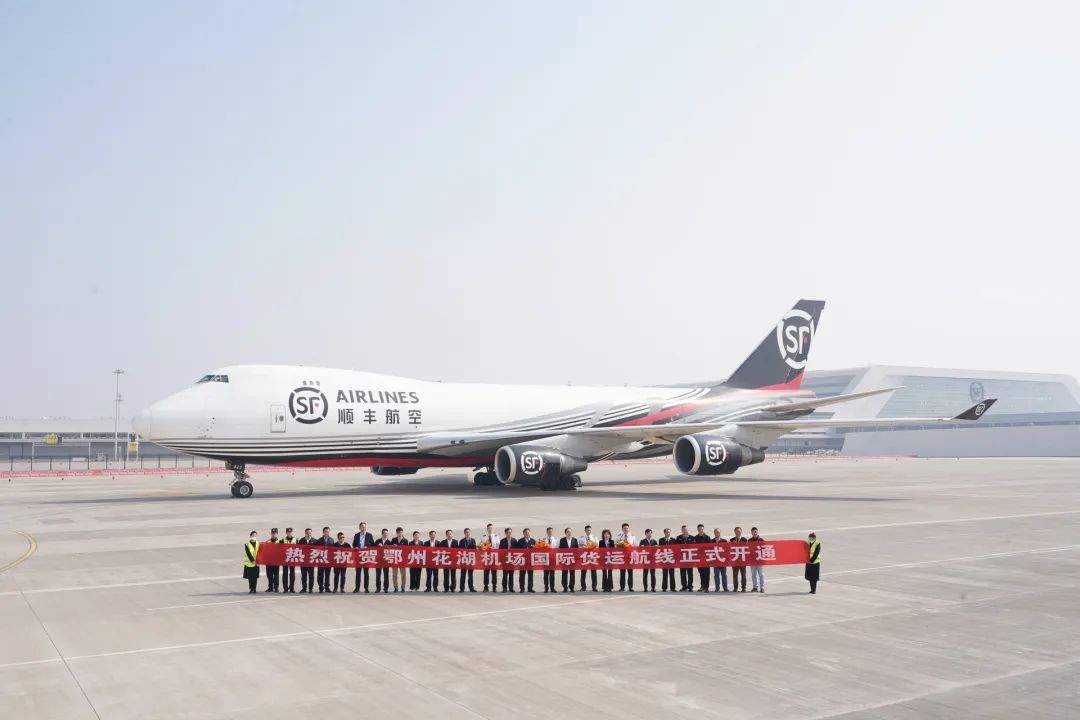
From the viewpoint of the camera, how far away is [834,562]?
1947 cm

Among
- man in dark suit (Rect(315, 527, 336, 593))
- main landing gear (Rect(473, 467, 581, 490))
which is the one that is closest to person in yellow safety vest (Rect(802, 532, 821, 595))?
man in dark suit (Rect(315, 527, 336, 593))

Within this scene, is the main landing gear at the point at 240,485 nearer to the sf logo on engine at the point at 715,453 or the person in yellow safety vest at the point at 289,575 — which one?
the sf logo on engine at the point at 715,453

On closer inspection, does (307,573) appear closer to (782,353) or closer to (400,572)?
(400,572)

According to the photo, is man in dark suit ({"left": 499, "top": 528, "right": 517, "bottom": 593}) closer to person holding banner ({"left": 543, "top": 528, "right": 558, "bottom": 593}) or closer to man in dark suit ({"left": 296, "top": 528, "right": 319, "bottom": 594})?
person holding banner ({"left": 543, "top": 528, "right": 558, "bottom": 593})

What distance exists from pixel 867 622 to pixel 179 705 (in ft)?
32.7

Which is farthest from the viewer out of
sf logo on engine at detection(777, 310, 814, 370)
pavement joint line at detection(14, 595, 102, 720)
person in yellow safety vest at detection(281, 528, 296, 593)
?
sf logo on engine at detection(777, 310, 814, 370)

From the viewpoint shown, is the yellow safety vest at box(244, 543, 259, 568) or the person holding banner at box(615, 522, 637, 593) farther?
the person holding banner at box(615, 522, 637, 593)

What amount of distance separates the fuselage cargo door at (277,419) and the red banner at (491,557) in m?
20.0

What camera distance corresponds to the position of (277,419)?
35625 mm

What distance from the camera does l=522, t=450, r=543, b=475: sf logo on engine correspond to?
3778 cm

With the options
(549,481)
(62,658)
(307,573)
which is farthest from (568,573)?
(549,481)

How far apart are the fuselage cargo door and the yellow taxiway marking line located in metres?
11.5

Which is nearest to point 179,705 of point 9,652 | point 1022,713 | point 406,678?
point 406,678

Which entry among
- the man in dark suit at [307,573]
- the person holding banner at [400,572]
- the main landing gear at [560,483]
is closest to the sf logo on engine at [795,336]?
the main landing gear at [560,483]
